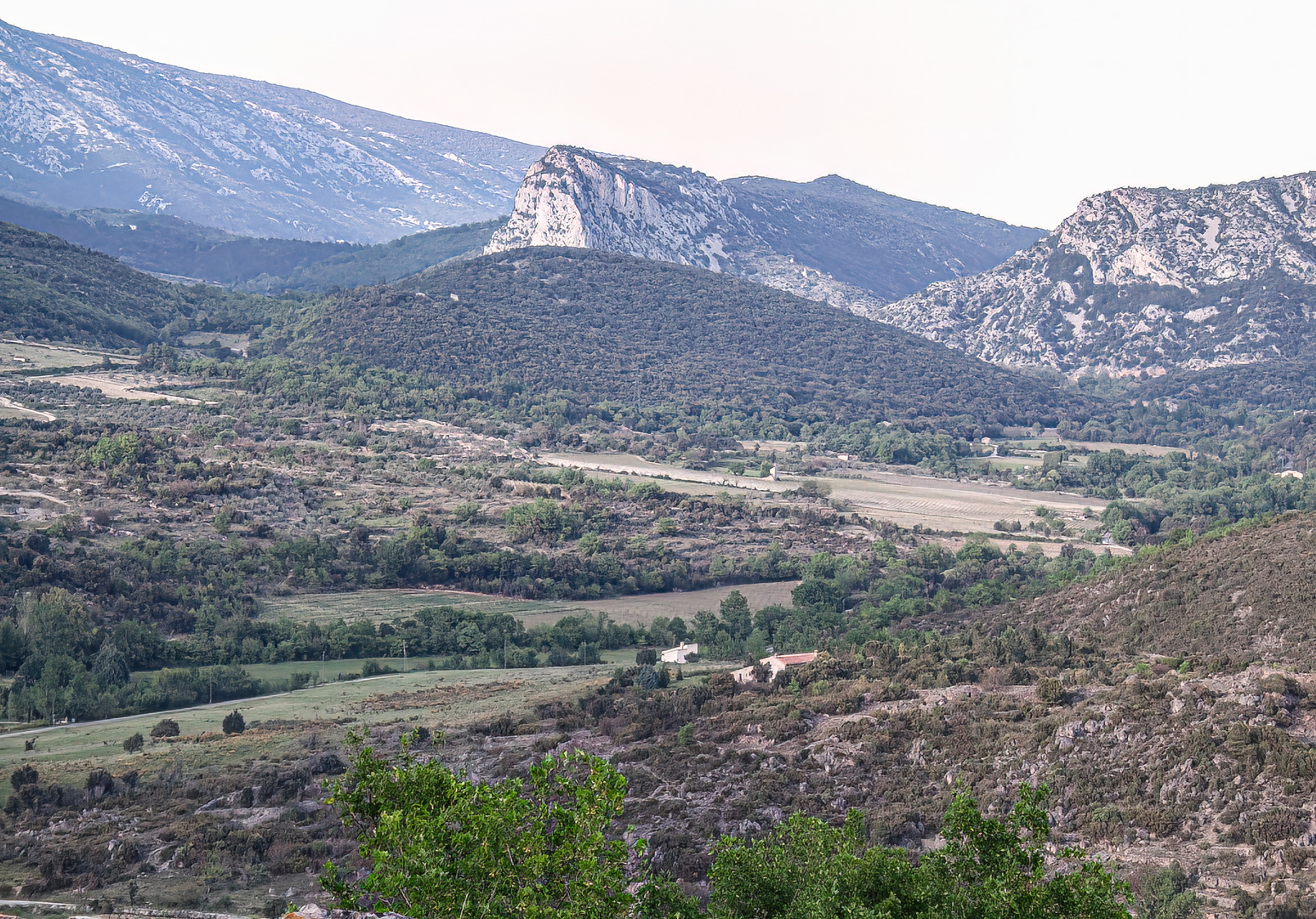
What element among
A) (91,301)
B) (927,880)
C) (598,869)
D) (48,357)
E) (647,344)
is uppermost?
(927,880)

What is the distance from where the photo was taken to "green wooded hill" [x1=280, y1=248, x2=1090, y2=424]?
112562 mm

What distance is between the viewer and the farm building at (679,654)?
38.0 m

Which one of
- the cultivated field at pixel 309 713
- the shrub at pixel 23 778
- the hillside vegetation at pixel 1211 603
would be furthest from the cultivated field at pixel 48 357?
the hillside vegetation at pixel 1211 603

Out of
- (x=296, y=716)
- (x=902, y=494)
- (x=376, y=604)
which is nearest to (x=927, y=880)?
(x=296, y=716)

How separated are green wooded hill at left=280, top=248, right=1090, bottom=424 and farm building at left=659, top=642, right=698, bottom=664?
68.5m

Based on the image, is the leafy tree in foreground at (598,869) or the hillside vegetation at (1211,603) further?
the hillside vegetation at (1211,603)

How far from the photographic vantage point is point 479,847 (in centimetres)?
1074

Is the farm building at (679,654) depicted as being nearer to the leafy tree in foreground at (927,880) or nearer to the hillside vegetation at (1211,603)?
the hillside vegetation at (1211,603)

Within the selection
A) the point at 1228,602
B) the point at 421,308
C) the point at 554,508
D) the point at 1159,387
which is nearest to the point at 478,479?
the point at 554,508

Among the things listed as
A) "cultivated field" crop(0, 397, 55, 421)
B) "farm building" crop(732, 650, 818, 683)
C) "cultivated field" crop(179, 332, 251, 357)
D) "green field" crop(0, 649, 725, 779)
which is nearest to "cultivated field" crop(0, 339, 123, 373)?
"cultivated field" crop(0, 397, 55, 421)

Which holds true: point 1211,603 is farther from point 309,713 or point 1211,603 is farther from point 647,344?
point 647,344

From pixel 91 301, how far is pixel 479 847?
10874cm

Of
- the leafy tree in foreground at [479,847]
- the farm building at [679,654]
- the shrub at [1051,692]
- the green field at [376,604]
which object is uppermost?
the leafy tree in foreground at [479,847]

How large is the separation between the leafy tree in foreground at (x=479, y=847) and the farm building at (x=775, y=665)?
19582mm
